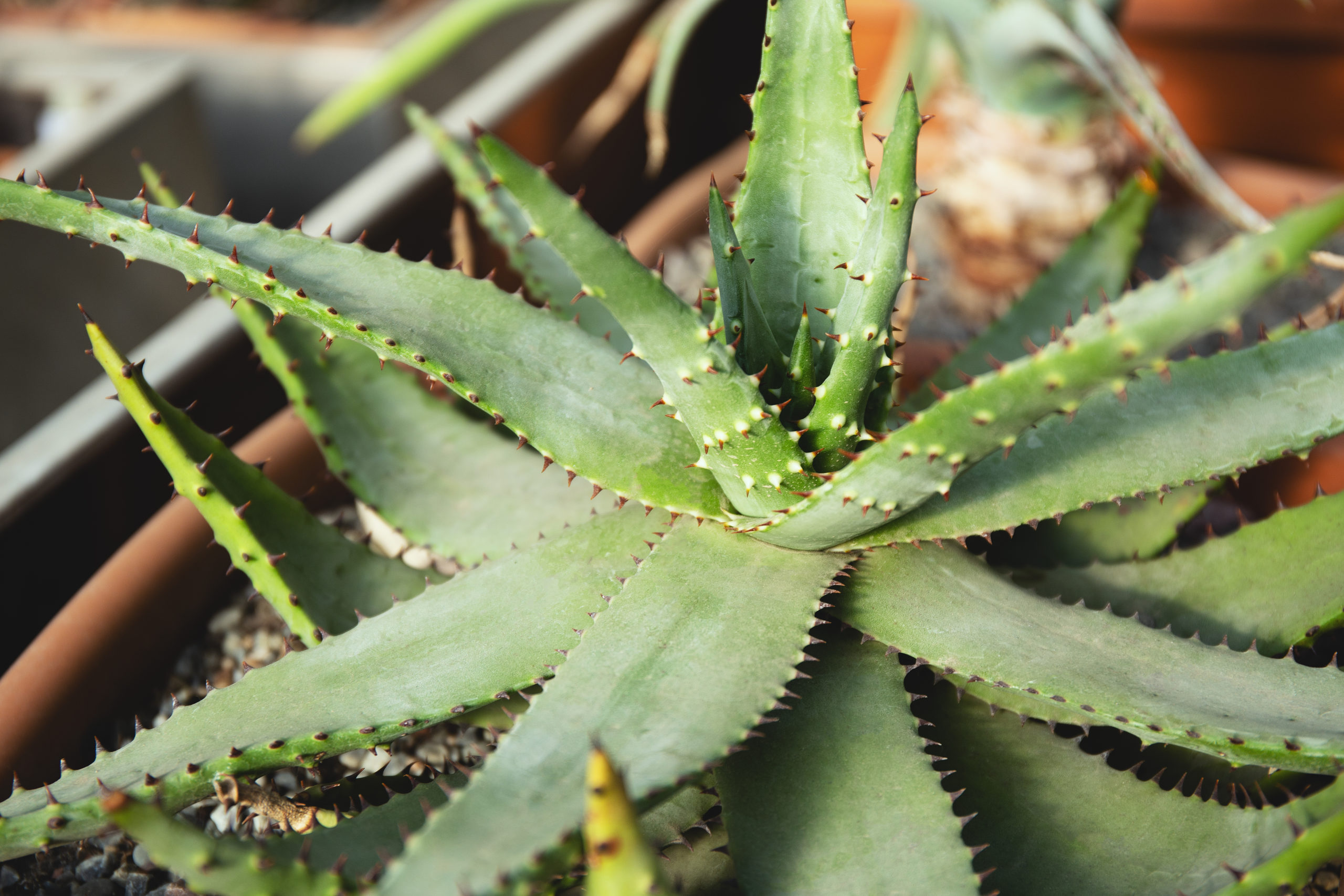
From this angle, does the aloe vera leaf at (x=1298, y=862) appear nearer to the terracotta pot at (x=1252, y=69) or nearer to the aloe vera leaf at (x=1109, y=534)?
the aloe vera leaf at (x=1109, y=534)

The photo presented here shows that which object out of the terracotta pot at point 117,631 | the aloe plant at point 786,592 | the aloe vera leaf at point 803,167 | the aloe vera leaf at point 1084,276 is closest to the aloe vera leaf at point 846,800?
the aloe plant at point 786,592

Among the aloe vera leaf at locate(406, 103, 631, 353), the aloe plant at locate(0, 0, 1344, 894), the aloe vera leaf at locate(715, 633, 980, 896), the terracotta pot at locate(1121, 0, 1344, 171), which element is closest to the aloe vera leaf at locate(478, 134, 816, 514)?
the aloe plant at locate(0, 0, 1344, 894)

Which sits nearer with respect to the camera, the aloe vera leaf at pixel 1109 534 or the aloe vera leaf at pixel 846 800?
the aloe vera leaf at pixel 846 800

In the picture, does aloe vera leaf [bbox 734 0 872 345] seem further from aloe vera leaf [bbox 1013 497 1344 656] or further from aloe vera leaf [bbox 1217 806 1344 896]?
aloe vera leaf [bbox 1217 806 1344 896]

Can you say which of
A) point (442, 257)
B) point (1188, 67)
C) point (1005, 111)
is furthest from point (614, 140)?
point (1188, 67)

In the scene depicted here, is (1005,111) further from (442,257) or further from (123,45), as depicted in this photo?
(123,45)

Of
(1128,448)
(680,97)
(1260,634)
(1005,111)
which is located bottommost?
(1260,634)
